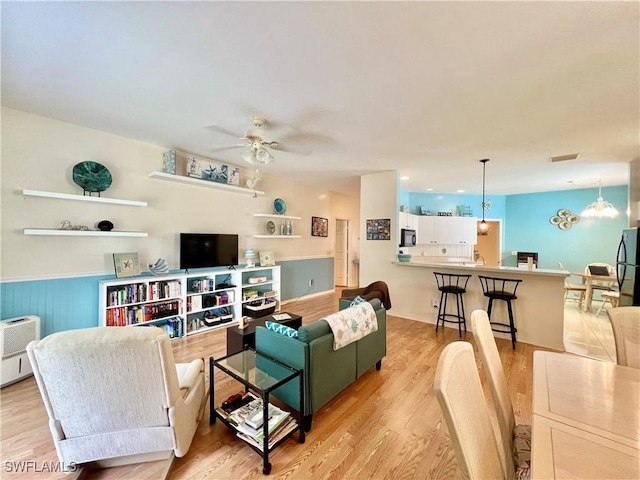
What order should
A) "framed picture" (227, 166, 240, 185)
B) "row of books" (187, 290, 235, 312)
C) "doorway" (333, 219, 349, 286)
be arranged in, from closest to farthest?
"row of books" (187, 290, 235, 312) < "framed picture" (227, 166, 240, 185) < "doorway" (333, 219, 349, 286)

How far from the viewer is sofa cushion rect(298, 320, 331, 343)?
1935mm

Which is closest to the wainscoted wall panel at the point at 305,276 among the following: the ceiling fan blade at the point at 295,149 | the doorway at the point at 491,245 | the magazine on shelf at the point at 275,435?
the ceiling fan blade at the point at 295,149

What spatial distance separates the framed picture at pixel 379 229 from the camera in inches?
188

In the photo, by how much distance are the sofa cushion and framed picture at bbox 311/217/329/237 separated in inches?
167

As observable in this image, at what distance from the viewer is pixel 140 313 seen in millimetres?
3342

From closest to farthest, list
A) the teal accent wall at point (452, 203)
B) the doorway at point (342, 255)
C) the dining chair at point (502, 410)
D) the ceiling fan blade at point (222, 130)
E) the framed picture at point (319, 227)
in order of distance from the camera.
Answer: the dining chair at point (502, 410) < the ceiling fan blade at point (222, 130) < the framed picture at point (319, 227) < the teal accent wall at point (452, 203) < the doorway at point (342, 255)

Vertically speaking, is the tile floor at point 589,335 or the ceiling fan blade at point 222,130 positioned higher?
the ceiling fan blade at point 222,130

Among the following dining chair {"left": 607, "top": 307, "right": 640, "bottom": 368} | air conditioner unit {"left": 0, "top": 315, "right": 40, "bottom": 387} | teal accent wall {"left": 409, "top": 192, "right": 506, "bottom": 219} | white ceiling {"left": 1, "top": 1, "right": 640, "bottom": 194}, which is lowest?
air conditioner unit {"left": 0, "top": 315, "right": 40, "bottom": 387}

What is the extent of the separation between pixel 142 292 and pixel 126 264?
0.42 m

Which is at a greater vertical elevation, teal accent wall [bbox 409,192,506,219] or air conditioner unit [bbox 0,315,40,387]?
teal accent wall [bbox 409,192,506,219]

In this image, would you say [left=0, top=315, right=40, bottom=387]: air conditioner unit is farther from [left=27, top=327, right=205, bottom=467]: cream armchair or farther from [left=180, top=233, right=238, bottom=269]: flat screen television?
[left=27, top=327, right=205, bottom=467]: cream armchair

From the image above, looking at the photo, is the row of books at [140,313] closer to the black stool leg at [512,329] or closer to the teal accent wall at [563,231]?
the black stool leg at [512,329]

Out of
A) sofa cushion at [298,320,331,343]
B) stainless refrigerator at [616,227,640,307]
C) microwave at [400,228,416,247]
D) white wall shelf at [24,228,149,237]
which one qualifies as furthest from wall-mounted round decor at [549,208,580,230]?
white wall shelf at [24,228,149,237]

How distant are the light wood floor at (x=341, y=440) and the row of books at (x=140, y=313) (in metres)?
0.84
